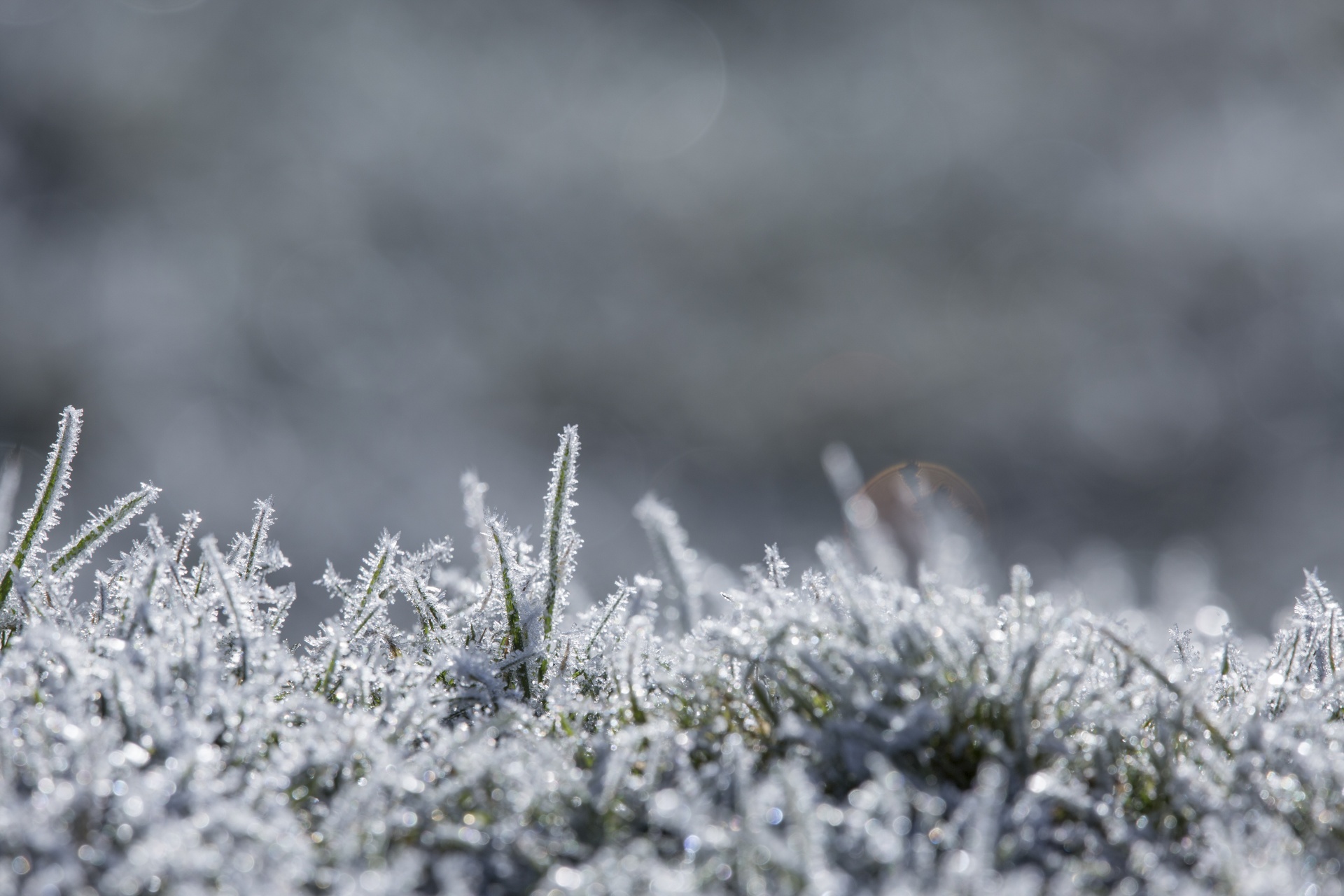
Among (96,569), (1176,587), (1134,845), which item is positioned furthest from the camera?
(1176,587)

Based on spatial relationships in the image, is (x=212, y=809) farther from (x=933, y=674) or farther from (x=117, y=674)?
(x=933, y=674)

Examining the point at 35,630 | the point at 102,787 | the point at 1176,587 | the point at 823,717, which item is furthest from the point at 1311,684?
the point at 35,630

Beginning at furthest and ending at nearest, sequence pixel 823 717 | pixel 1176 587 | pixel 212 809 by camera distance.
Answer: pixel 1176 587, pixel 823 717, pixel 212 809

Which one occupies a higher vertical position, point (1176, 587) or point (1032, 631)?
point (1176, 587)

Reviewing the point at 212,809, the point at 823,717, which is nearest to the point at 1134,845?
the point at 823,717

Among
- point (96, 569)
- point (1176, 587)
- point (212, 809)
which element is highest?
point (1176, 587)

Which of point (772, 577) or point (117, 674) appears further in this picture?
point (772, 577)

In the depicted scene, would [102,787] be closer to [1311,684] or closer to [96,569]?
[96,569]
